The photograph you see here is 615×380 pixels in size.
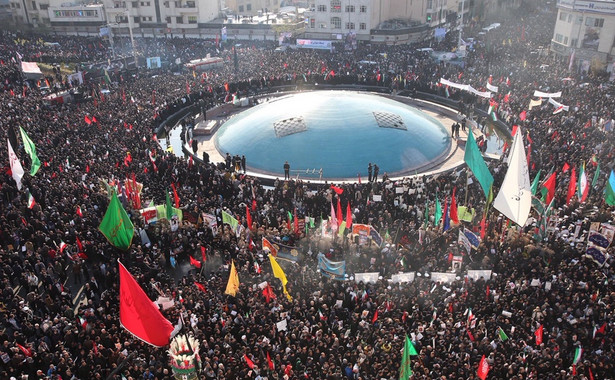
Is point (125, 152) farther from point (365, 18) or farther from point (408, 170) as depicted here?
point (365, 18)

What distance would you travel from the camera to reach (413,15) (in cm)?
8075

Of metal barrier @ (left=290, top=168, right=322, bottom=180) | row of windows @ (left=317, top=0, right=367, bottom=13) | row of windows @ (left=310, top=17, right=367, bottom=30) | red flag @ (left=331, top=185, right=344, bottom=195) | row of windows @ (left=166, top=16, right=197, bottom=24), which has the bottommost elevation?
metal barrier @ (left=290, top=168, right=322, bottom=180)

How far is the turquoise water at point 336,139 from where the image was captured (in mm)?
33156

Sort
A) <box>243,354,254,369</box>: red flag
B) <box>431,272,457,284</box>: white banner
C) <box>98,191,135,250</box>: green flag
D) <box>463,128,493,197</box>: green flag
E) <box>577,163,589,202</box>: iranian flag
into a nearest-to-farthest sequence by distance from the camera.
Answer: <box>243,354,254,369</box>: red flag, <box>431,272,457,284</box>: white banner, <box>98,191,135,250</box>: green flag, <box>463,128,493,197</box>: green flag, <box>577,163,589,202</box>: iranian flag

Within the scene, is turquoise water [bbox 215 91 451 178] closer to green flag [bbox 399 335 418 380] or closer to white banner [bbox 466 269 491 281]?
white banner [bbox 466 269 491 281]

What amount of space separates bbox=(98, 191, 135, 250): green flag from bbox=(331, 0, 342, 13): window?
60.8 metres

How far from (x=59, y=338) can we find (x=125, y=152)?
1680cm

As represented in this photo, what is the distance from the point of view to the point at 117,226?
2028cm

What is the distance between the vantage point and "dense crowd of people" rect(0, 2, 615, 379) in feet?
51.2

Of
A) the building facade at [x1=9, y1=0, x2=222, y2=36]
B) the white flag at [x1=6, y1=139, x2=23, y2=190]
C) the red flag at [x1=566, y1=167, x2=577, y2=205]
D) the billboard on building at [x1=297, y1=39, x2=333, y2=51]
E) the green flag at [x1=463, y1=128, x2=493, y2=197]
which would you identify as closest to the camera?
the green flag at [x1=463, y1=128, x2=493, y2=197]

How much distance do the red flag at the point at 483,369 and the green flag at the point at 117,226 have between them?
13796mm

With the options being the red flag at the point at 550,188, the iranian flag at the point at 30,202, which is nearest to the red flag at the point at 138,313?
the iranian flag at the point at 30,202

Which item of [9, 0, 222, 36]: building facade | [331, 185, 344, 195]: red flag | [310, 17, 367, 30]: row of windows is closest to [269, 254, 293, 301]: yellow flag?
[331, 185, 344, 195]: red flag

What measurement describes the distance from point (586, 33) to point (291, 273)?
53449mm
